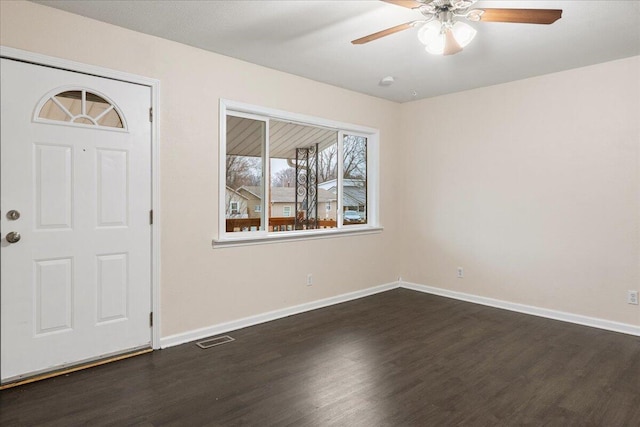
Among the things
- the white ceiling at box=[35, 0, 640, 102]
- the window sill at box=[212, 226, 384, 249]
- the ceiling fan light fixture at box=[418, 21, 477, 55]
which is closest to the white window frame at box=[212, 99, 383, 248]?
the window sill at box=[212, 226, 384, 249]

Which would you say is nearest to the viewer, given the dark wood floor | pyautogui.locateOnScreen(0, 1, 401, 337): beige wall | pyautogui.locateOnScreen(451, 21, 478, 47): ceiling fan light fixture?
the dark wood floor

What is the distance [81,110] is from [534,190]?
13.9 feet

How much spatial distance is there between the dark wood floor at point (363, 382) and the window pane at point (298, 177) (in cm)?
→ 120

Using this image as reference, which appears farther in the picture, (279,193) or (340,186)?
(340,186)

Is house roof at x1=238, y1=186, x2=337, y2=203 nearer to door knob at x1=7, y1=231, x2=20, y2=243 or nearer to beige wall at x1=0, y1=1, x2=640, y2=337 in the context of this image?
beige wall at x1=0, y1=1, x2=640, y2=337

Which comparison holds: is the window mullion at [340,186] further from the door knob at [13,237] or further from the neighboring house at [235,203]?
the door knob at [13,237]

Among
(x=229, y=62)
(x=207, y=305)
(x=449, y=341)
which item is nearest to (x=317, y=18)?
(x=229, y=62)

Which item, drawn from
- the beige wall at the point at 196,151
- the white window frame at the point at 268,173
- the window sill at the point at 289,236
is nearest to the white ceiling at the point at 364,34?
the beige wall at the point at 196,151

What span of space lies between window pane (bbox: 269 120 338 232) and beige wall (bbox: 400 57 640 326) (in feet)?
4.48

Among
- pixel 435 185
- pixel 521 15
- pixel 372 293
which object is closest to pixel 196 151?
pixel 521 15

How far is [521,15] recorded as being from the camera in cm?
216

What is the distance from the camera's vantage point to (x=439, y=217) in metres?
5.06

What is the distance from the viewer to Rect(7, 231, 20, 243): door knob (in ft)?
8.25

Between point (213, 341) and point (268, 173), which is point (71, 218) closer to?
point (213, 341)
